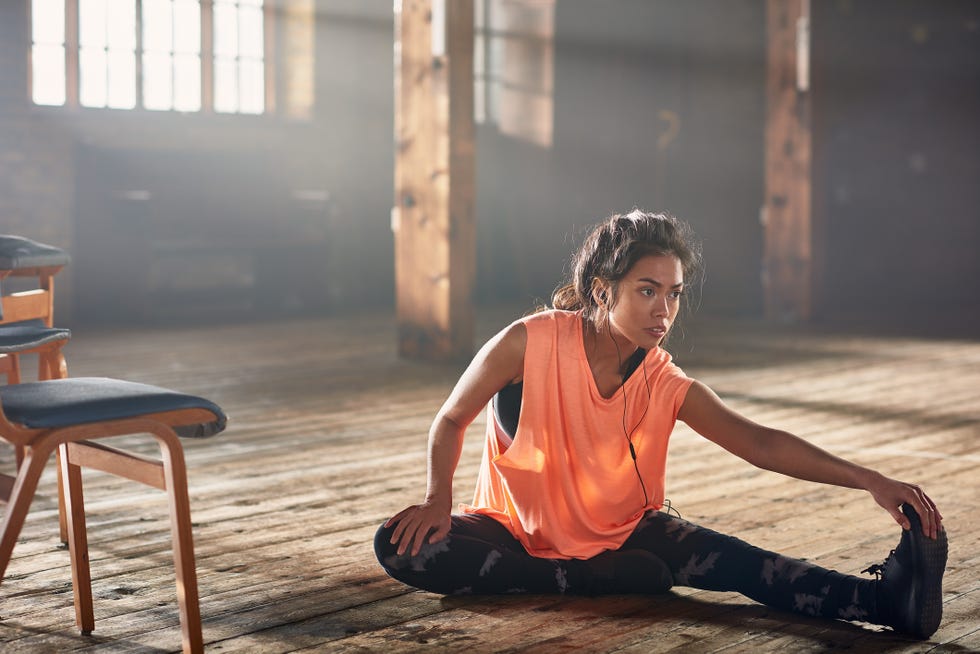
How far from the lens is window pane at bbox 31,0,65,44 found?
310 inches

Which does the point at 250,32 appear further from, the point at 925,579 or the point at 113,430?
the point at 925,579

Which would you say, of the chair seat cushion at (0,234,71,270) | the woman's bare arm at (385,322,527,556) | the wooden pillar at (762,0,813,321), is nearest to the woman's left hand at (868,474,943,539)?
the woman's bare arm at (385,322,527,556)

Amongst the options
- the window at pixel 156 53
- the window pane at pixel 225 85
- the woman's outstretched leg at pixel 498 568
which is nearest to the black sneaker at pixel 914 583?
the woman's outstretched leg at pixel 498 568

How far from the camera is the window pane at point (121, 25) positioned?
8.16m

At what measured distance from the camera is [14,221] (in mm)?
7832

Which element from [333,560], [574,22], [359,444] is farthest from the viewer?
[574,22]

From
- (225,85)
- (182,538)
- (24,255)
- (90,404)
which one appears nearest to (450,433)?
(182,538)

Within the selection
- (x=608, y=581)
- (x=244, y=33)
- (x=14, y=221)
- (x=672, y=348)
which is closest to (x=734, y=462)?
(x=608, y=581)

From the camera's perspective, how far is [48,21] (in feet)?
26.0

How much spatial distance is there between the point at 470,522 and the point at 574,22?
7.88 meters

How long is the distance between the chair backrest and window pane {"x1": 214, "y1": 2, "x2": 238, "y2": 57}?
240 inches

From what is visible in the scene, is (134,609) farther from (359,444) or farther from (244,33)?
(244,33)

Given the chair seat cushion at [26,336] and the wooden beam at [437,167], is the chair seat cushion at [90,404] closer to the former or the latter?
the chair seat cushion at [26,336]

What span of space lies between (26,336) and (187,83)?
6308mm
